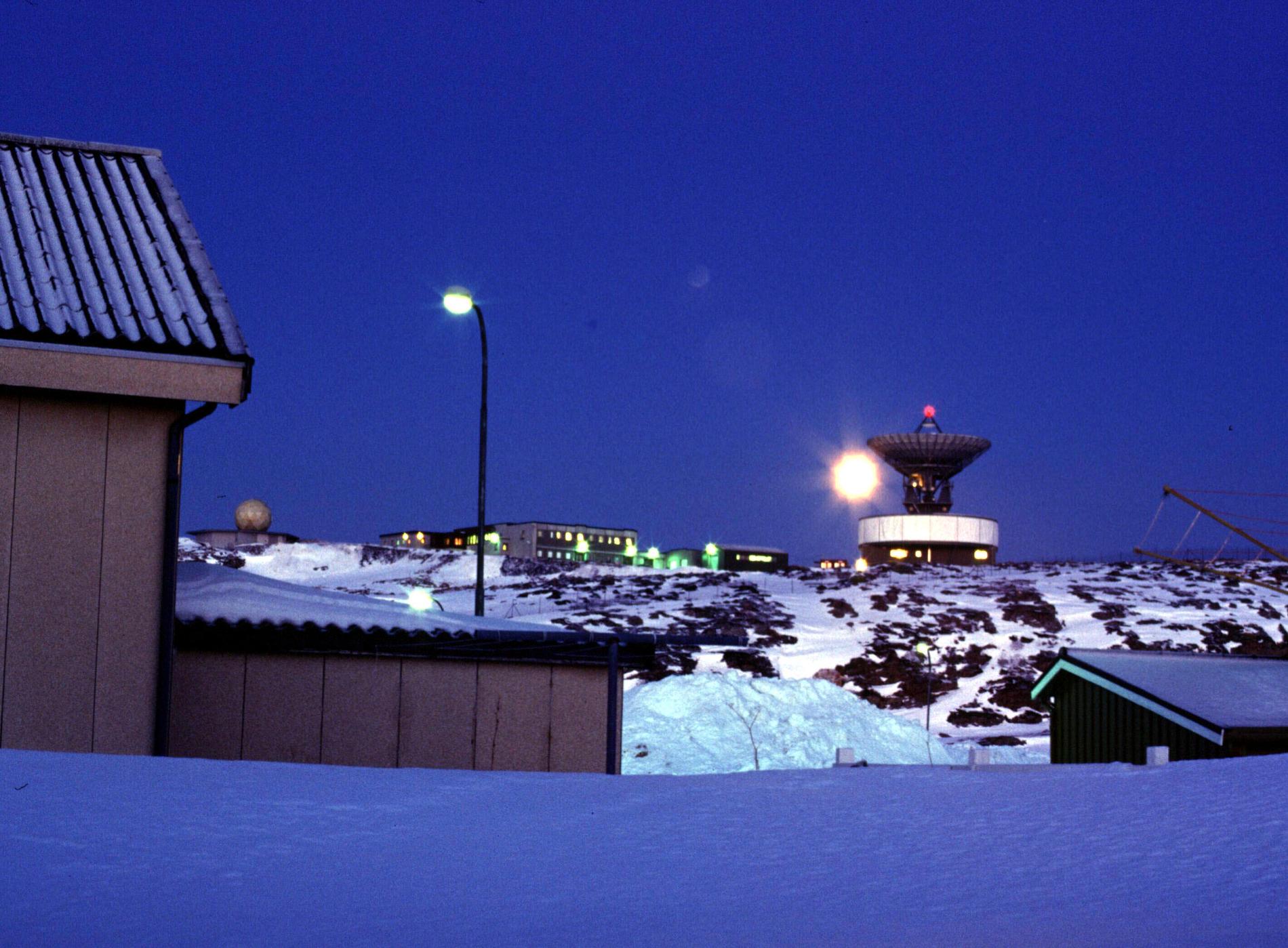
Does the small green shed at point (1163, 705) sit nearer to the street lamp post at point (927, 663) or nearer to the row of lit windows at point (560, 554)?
the street lamp post at point (927, 663)

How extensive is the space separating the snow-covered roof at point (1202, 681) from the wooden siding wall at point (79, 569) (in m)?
16.5

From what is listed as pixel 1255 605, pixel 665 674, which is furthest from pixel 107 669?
pixel 1255 605

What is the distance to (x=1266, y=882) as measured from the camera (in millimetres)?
4293

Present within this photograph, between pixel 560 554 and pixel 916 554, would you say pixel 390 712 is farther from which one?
pixel 560 554

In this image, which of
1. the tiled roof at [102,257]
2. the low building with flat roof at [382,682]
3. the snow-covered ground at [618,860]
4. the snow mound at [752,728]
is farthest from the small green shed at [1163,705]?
the tiled roof at [102,257]

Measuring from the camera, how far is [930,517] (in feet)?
334

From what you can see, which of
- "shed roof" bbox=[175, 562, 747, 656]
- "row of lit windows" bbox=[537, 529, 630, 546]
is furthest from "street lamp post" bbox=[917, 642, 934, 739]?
"row of lit windows" bbox=[537, 529, 630, 546]

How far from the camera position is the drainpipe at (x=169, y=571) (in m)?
9.77

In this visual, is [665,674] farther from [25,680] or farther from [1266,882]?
[1266,882]

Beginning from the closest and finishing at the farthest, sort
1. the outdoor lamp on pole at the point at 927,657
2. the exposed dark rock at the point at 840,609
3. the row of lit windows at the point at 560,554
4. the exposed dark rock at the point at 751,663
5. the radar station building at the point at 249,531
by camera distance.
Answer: the outdoor lamp on pole at the point at 927,657, the exposed dark rock at the point at 751,663, the exposed dark rock at the point at 840,609, the radar station building at the point at 249,531, the row of lit windows at the point at 560,554

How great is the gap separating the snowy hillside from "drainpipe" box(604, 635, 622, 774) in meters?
21.3

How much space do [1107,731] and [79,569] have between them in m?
19.3

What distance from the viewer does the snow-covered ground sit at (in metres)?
3.81

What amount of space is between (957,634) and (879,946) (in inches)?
1813
